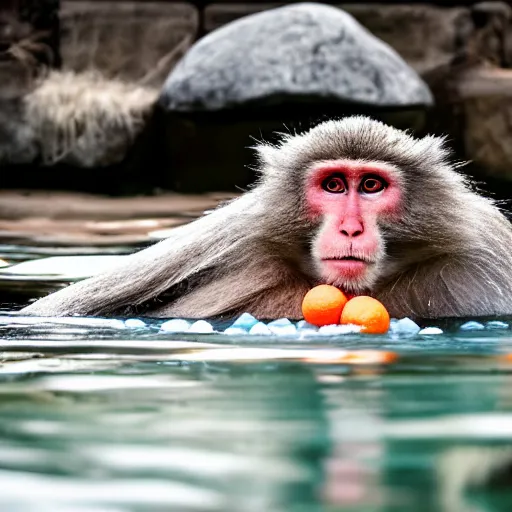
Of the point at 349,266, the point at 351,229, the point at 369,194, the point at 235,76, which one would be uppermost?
the point at 235,76

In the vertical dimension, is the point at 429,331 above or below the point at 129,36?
below

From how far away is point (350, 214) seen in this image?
4.71 metres

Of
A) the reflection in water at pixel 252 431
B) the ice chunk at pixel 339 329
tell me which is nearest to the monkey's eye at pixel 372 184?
the ice chunk at pixel 339 329

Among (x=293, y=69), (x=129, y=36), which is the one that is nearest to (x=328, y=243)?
(x=293, y=69)

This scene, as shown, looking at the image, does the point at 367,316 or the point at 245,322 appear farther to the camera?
the point at 245,322

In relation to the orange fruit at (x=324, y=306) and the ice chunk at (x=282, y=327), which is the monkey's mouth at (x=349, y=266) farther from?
the ice chunk at (x=282, y=327)

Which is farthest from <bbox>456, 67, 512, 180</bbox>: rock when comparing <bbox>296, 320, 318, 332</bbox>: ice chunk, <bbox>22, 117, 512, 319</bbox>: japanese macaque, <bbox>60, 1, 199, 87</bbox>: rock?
<bbox>296, 320, 318, 332</bbox>: ice chunk

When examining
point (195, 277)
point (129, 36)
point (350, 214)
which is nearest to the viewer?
point (350, 214)

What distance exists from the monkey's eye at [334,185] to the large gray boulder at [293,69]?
23.2ft

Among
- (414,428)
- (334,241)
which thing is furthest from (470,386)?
(334,241)

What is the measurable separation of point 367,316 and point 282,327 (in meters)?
0.29

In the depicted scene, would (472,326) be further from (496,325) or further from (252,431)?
(252,431)

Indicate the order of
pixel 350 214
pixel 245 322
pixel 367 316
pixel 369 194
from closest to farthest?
pixel 367 316 < pixel 245 322 < pixel 350 214 < pixel 369 194

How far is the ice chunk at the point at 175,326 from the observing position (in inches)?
172
